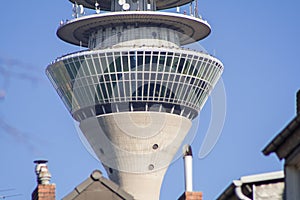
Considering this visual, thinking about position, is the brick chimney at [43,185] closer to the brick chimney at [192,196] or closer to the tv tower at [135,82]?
the brick chimney at [192,196]

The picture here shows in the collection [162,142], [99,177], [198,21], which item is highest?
[198,21]

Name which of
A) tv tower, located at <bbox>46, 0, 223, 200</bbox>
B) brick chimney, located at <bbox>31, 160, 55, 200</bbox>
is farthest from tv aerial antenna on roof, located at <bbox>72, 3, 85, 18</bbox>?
brick chimney, located at <bbox>31, 160, 55, 200</bbox>

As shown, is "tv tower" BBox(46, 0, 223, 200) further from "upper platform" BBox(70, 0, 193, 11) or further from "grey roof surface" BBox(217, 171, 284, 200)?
"grey roof surface" BBox(217, 171, 284, 200)

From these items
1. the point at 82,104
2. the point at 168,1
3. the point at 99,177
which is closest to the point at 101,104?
the point at 82,104

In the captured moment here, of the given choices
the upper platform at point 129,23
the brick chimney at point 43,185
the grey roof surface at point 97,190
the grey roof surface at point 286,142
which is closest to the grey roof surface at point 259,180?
the grey roof surface at point 286,142

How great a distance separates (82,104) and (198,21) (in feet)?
63.0

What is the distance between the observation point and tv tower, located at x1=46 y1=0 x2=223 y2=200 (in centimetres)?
17650

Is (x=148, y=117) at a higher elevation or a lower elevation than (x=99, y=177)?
higher

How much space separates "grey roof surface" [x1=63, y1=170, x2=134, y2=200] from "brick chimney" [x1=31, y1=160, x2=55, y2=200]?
4.82ft

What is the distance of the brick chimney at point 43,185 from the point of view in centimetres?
4422

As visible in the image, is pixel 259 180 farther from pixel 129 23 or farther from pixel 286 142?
pixel 129 23

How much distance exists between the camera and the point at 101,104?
180m

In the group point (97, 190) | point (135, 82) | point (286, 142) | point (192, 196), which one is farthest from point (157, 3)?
point (286, 142)

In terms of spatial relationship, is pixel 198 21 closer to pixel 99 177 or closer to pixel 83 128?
pixel 83 128
